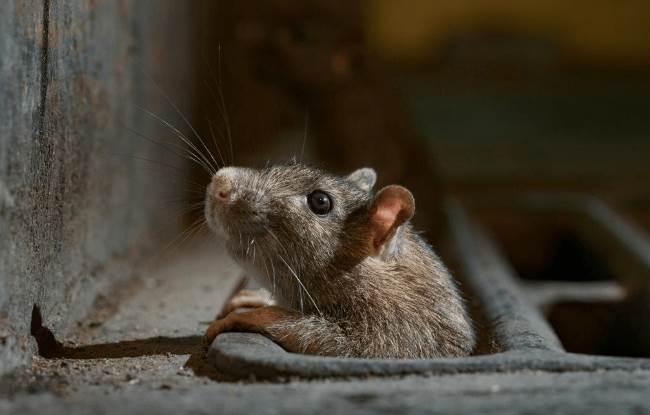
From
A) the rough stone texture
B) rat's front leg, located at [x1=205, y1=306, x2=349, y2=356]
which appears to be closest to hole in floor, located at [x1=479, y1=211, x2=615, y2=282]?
the rough stone texture

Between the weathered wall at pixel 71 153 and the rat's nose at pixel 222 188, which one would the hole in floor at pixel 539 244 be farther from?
A: the rat's nose at pixel 222 188

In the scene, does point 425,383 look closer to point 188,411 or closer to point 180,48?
point 188,411

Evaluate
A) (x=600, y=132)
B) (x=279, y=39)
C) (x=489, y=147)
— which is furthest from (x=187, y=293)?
(x=600, y=132)

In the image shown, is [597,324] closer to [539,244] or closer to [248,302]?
[539,244]

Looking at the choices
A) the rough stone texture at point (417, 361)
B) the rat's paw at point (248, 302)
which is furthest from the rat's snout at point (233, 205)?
the rat's paw at point (248, 302)

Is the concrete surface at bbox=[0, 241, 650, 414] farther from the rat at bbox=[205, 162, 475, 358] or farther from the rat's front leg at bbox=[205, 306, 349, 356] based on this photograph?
the rat at bbox=[205, 162, 475, 358]

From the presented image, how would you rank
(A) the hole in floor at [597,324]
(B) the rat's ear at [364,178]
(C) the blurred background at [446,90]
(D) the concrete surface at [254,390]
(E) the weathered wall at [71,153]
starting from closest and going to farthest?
1. (D) the concrete surface at [254,390]
2. (E) the weathered wall at [71,153]
3. (B) the rat's ear at [364,178]
4. (A) the hole in floor at [597,324]
5. (C) the blurred background at [446,90]

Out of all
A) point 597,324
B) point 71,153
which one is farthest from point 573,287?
point 71,153
